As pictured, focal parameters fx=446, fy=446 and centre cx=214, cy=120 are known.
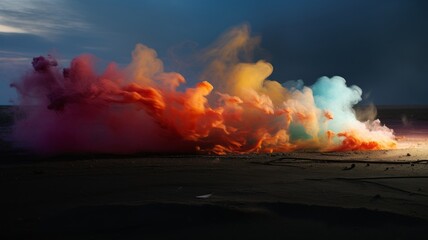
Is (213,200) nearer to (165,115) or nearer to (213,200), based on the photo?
(213,200)

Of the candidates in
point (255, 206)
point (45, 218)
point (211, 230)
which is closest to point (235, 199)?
point (255, 206)

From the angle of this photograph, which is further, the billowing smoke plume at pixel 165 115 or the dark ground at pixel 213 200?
the billowing smoke plume at pixel 165 115

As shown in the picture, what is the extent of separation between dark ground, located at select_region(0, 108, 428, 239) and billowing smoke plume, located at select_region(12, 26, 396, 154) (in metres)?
4.55

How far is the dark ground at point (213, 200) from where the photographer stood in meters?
7.80

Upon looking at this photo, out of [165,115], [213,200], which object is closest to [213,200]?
[213,200]

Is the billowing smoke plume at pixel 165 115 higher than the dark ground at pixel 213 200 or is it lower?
higher

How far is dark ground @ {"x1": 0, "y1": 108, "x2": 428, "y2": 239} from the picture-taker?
307 inches

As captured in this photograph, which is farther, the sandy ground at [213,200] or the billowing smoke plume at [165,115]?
the billowing smoke plume at [165,115]

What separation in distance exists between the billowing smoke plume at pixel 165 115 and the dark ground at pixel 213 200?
4.55 m

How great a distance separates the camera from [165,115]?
2183cm

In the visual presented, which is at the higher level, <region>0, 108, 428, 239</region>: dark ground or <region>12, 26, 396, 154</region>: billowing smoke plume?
<region>12, 26, 396, 154</region>: billowing smoke plume

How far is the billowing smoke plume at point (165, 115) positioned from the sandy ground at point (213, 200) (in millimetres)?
4541

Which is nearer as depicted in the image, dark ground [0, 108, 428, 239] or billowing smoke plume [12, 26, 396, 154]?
dark ground [0, 108, 428, 239]

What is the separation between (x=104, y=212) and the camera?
8.84 m
